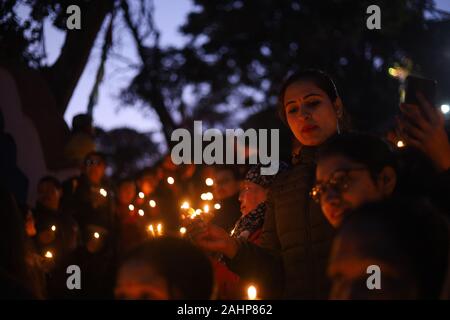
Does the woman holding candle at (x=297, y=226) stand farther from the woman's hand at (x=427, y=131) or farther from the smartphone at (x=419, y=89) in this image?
the woman's hand at (x=427, y=131)

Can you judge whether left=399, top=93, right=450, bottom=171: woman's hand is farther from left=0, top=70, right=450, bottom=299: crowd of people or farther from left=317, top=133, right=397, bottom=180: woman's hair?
left=317, top=133, right=397, bottom=180: woman's hair

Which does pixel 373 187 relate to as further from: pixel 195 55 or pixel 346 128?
pixel 195 55

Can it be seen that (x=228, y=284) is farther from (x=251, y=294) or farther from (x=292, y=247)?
(x=251, y=294)

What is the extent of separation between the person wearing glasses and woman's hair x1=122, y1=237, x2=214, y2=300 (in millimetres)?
558

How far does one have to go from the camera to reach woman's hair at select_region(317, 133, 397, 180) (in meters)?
2.53

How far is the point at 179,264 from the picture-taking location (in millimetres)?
2387

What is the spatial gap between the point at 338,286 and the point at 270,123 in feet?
63.4

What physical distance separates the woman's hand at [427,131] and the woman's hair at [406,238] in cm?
74

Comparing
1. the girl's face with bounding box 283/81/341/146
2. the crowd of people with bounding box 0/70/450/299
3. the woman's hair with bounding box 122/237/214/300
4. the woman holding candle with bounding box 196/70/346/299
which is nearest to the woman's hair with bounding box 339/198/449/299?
the crowd of people with bounding box 0/70/450/299

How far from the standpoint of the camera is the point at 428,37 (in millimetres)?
21344

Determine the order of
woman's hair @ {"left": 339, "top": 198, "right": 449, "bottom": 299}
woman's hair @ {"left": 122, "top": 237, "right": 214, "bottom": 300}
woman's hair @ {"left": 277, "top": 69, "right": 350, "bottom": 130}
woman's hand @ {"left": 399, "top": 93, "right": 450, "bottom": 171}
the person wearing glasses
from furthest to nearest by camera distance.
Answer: woman's hair @ {"left": 277, "top": 69, "right": 350, "bottom": 130}, woman's hand @ {"left": 399, "top": 93, "right": 450, "bottom": 171}, the person wearing glasses, woman's hair @ {"left": 122, "top": 237, "right": 214, "bottom": 300}, woman's hair @ {"left": 339, "top": 198, "right": 449, "bottom": 299}

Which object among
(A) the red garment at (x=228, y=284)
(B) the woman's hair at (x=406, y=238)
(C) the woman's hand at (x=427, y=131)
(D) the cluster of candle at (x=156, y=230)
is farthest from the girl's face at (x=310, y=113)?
(B) the woman's hair at (x=406, y=238)

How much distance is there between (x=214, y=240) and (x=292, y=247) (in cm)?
43

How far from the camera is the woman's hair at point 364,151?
253 centimetres
